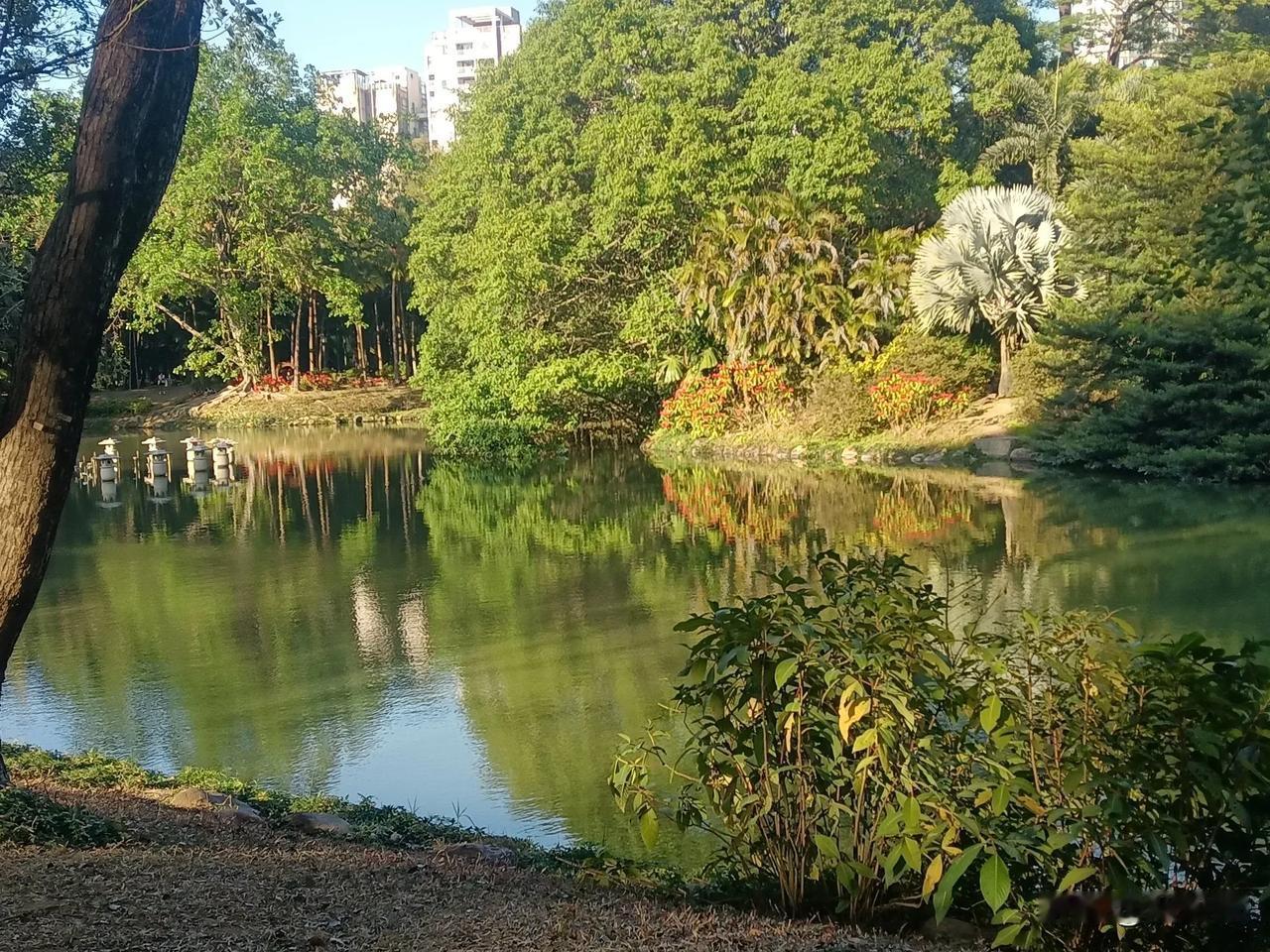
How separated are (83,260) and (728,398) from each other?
A: 68.9 feet

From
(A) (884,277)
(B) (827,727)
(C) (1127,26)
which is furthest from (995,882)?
(C) (1127,26)

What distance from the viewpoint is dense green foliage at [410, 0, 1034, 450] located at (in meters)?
24.2

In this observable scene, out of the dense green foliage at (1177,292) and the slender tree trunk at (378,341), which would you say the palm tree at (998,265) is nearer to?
the dense green foliage at (1177,292)

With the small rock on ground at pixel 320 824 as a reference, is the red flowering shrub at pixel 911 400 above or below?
above

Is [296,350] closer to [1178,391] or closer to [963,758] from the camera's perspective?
[1178,391]

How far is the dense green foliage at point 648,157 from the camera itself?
79.6ft

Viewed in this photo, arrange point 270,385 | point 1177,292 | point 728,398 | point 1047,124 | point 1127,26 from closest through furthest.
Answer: point 1177,292, point 728,398, point 1047,124, point 1127,26, point 270,385

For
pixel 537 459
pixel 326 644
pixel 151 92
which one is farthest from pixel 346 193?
pixel 151 92

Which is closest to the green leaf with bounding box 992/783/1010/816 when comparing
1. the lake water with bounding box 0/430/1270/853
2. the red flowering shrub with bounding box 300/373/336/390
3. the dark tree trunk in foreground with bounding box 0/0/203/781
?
the lake water with bounding box 0/430/1270/853

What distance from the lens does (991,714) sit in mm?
3398

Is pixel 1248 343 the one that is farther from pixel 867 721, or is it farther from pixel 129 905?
pixel 129 905

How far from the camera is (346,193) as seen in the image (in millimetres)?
38750

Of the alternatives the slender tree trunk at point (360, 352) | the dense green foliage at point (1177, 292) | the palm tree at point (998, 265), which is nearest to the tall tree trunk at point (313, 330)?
the slender tree trunk at point (360, 352)

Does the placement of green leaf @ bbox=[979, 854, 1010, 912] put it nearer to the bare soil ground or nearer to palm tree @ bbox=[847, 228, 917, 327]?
the bare soil ground
